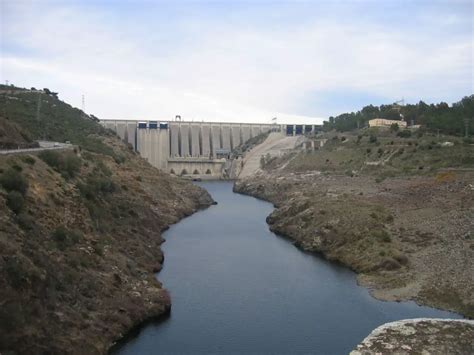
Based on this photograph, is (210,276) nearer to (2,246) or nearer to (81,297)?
(81,297)

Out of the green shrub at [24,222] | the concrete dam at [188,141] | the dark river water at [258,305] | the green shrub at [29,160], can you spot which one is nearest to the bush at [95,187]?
the green shrub at [29,160]

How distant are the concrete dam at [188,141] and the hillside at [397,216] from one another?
40440 mm

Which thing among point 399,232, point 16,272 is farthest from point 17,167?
point 399,232

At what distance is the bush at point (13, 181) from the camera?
2719 cm

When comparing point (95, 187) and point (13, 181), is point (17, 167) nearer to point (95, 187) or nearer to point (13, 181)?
point (13, 181)

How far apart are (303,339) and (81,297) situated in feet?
33.3

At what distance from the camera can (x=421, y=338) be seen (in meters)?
22.0

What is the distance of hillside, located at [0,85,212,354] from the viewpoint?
19891mm

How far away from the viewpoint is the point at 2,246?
2089cm

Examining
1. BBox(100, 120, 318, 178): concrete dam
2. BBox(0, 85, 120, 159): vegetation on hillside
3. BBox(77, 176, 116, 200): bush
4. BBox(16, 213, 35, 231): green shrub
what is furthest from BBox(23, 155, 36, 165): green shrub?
BBox(100, 120, 318, 178): concrete dam

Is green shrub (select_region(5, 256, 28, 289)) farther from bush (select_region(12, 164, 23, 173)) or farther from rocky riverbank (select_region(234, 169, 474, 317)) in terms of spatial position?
rocky riverbank (select_region(234, 169, 474, 317))

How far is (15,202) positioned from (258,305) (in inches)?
533

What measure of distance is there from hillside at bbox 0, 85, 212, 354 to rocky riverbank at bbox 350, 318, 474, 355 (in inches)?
424

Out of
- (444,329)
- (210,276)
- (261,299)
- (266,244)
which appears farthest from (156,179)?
(444,329)
